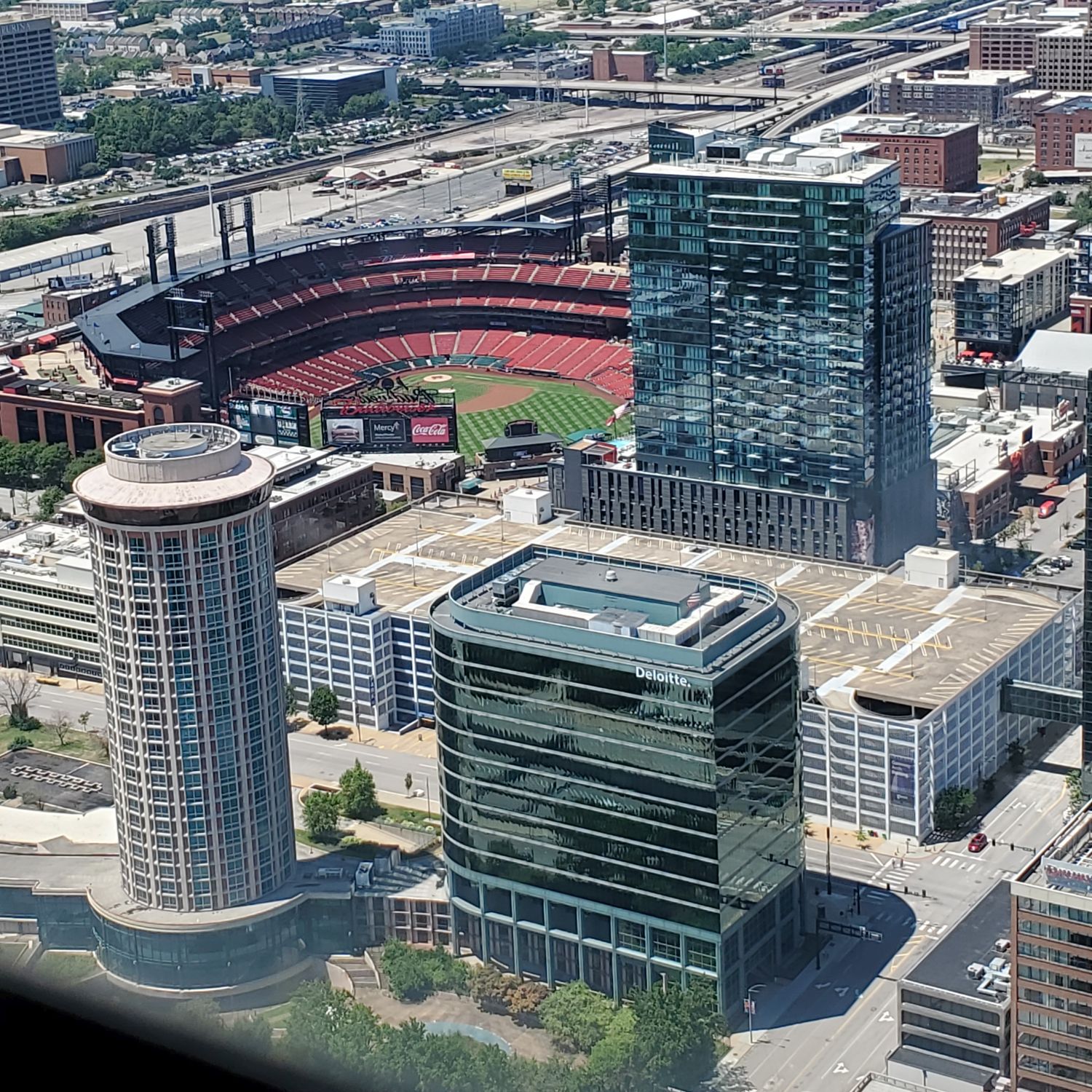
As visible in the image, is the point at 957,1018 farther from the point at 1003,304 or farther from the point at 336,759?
the point at 1003,304

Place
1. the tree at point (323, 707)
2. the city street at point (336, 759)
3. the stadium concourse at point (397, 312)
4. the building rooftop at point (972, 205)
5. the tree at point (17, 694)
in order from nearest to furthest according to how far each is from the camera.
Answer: the city street at point (336, 759), the tree at point (323, 707), the tree at point (17, 694), the stadium concourse at point (397, 312), the building rooftop at point (972, 205)

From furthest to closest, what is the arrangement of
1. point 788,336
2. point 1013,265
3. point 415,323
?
point 415,323 < point 1013,265 < point 788,336

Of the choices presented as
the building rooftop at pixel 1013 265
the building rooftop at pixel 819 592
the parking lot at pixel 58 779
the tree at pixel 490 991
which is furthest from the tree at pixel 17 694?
the building rooftop at pixel 1013 265

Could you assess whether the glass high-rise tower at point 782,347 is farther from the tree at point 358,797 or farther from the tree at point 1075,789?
the tree at point 358,797

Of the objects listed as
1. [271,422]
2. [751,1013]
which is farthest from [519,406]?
[751,1013]

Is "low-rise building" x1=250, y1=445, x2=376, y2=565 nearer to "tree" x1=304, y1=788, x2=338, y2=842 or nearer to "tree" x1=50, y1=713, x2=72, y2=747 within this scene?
"tree" x1=50, y1=713, x2=72, y2=747

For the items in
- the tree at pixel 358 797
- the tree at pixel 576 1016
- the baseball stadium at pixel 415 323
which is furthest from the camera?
the baseball stadium at pixel 415 323

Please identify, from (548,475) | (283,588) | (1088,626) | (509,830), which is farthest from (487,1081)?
(548,475)
